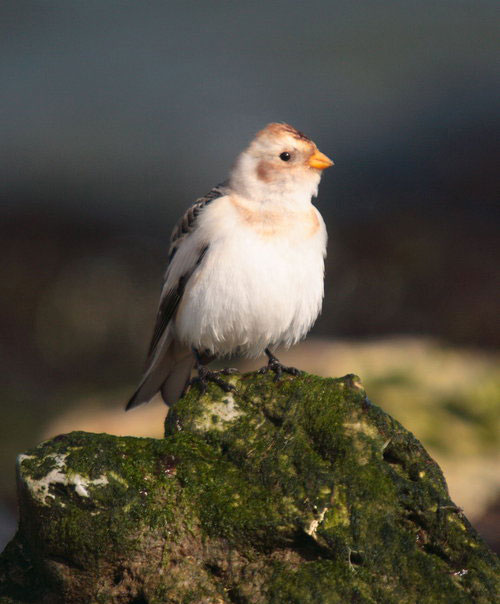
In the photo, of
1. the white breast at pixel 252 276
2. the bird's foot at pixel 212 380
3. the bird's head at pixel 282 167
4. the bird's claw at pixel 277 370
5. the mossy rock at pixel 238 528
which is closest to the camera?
the mossy rock at pixel 238 528

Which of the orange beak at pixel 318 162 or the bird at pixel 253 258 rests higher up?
the orange beak at pixel 318 162

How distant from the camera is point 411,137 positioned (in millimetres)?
12836

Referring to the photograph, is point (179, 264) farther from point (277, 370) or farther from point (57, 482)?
point (57, 482)

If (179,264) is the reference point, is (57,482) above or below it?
below

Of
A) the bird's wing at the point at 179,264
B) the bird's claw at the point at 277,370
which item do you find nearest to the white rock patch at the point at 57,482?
the bird's claw at the point at 277,370

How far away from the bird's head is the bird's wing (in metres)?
0.30

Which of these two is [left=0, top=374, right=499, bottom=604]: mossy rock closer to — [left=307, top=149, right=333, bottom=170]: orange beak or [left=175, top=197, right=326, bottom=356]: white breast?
[left=175, top=197, right=326, bottom=356]: white breast

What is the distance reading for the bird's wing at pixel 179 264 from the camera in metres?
5.80

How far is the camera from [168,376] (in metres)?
6.42

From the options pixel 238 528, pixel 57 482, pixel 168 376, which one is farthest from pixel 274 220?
pixel 57 482

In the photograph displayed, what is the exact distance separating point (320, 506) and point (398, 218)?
9068 mm

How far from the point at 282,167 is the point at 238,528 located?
2789mm

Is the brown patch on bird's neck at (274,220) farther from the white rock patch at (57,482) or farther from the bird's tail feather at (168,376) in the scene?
the white rock patch at (57,482)

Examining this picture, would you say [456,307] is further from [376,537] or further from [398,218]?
[376,537]
